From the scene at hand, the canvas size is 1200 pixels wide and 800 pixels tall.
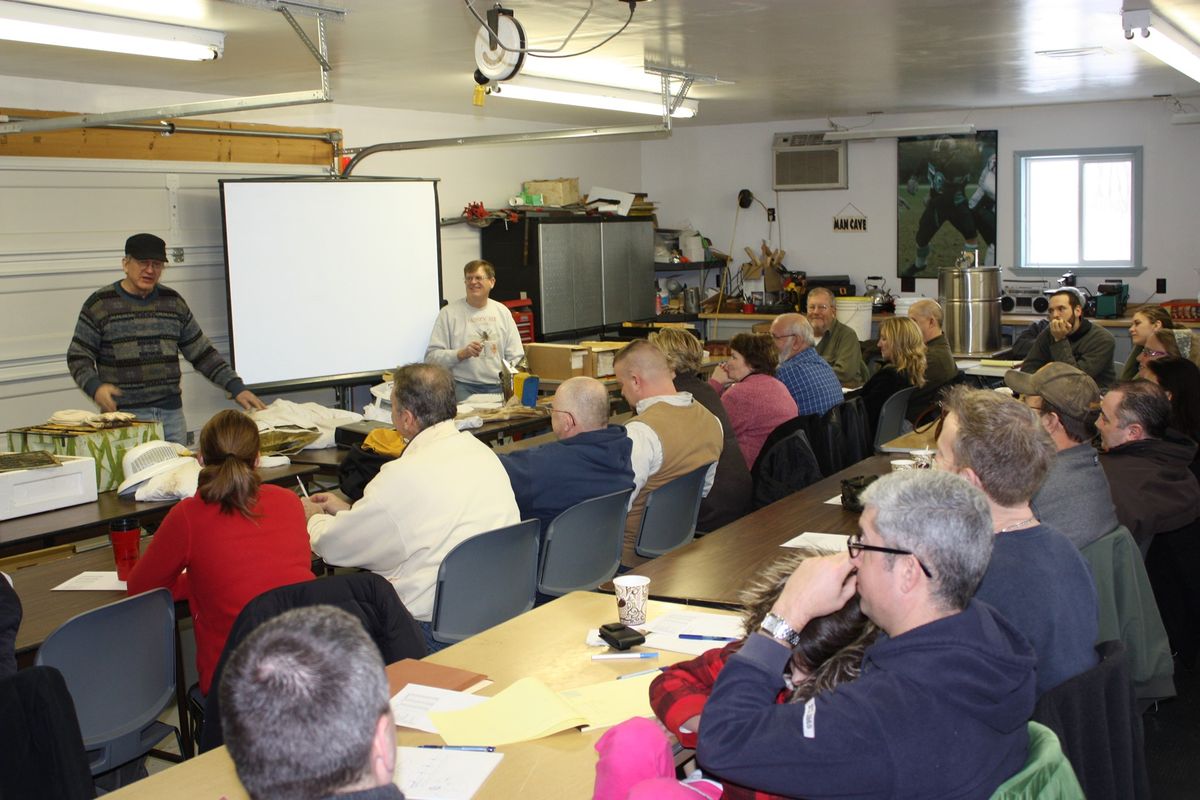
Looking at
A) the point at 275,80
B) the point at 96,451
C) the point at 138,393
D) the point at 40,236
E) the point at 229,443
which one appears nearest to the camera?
the point at 229,443

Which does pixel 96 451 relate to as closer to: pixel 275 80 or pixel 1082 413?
pixel 275 80

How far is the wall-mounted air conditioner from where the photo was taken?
10.7 metres

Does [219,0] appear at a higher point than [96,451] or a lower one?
higher

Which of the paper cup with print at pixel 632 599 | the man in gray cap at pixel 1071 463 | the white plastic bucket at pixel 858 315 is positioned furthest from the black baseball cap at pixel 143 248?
the white plastic bucket at pixel 858 315

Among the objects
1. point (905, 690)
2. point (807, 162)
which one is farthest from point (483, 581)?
point (807, 162)

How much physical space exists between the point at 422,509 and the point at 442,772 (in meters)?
1.42

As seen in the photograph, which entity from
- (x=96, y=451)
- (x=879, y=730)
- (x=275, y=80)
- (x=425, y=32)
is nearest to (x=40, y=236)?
(x=275, y=80)

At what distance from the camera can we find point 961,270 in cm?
905

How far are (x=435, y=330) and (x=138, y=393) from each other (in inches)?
91.0

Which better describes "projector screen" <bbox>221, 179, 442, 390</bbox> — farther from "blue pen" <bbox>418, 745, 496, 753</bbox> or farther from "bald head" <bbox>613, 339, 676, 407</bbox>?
"blue pen" <bbox>418, 745, 496, 753</bbox>

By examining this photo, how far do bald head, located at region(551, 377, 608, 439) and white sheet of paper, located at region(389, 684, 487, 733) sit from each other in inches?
71.6

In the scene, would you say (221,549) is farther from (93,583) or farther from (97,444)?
(97,444)

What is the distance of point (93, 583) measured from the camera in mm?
3389

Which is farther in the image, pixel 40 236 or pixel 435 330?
pixel 435 330
